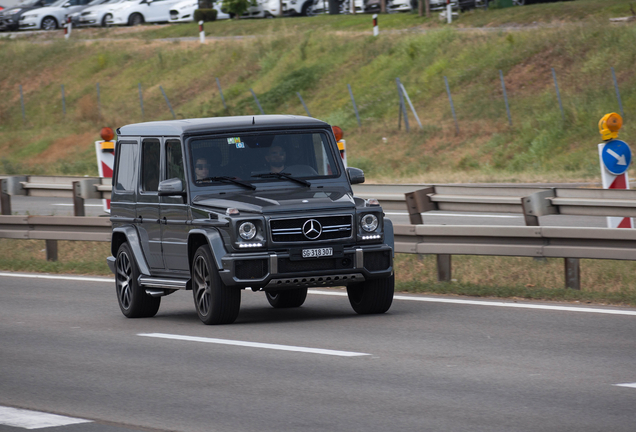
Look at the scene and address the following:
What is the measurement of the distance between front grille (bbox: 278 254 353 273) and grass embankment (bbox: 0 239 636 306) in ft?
7.61

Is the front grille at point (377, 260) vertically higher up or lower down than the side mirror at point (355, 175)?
lower down

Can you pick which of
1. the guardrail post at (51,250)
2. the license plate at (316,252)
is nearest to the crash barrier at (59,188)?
the guardrail post at (51,250)

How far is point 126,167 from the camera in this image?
39.1 ft

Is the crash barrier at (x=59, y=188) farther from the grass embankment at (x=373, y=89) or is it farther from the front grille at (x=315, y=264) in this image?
the grass embankment at (x=373, y=89)

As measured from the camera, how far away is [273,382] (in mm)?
7621

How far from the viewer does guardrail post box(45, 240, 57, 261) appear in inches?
671

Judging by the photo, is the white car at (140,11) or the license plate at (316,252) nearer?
the license plate at (316,252)

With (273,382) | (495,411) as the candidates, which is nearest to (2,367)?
(273,382)

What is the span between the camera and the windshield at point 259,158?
10.8 metres

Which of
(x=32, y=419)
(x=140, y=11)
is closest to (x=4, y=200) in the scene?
(x=32, y=419)

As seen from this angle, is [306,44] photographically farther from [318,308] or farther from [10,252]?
[318,308]

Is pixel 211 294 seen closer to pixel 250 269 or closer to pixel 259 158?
pixel 250 269

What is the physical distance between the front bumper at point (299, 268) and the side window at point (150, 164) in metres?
1.74

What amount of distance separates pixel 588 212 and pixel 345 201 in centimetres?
297
